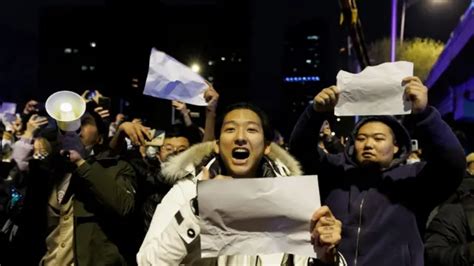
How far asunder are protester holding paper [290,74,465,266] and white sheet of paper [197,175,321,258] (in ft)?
4.35

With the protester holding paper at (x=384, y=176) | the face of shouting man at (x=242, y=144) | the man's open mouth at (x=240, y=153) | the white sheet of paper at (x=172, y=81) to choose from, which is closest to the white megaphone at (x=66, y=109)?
the white sheet of paper at (x=172, y=81)

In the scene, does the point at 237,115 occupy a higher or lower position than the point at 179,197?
higher

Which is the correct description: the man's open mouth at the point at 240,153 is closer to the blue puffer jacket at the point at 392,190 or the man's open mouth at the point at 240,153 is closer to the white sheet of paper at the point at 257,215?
the white sheet of paper at the point at 257,215

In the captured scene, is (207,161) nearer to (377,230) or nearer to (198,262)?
(198,262)

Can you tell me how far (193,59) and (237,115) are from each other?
50171 mm

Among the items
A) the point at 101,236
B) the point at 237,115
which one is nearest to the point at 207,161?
the point at 237,115

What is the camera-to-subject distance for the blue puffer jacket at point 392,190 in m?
3.73

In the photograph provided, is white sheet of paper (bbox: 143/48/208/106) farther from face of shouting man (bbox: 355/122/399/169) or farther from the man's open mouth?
the man's open mouth

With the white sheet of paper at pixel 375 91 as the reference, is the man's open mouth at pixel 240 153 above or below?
below

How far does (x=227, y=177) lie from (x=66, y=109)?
258 cm

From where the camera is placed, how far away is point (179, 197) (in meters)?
2.84

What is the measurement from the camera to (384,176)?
3.96 metres

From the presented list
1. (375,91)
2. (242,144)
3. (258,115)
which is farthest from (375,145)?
(242,144)

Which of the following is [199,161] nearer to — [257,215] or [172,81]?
[257,215]
